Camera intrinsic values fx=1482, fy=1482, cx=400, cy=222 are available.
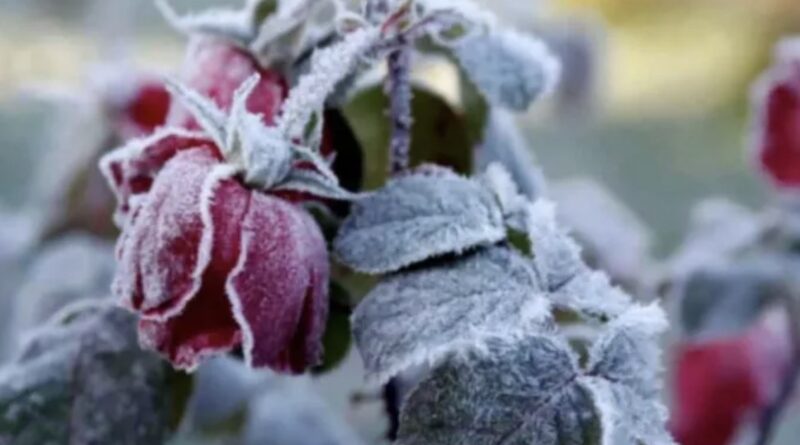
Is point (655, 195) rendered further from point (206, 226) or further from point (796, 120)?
point (206, 226)

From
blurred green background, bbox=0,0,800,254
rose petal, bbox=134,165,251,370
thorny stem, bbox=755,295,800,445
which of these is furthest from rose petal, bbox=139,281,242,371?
blurred green background, bbox=0,0,800,254

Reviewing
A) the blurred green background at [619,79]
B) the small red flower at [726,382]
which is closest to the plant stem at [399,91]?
the small red flower at [726,382]

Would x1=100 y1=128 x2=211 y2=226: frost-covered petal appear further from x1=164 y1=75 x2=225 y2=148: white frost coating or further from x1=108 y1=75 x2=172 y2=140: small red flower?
x1=108 y1=75 x2=172 y2=140: small red flower

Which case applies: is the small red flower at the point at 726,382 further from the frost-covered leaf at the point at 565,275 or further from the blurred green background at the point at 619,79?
the blurred green background at the point at 619,79

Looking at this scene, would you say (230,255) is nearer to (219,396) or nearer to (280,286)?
(280,286)

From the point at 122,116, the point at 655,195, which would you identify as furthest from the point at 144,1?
the point at 122,116
